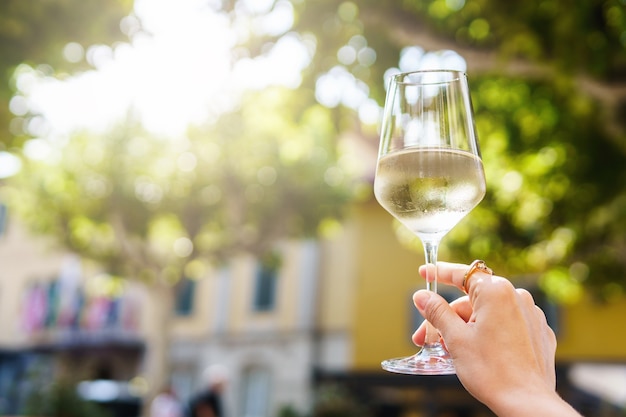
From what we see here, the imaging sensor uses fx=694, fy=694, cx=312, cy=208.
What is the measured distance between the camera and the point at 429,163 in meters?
1.23

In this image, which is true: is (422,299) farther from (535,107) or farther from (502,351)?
(535,107)

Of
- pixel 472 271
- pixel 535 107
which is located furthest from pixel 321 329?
pixel 472 271

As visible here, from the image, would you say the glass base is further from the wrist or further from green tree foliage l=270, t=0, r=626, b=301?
green tree foliage l=270, t=0, r=626, b=301

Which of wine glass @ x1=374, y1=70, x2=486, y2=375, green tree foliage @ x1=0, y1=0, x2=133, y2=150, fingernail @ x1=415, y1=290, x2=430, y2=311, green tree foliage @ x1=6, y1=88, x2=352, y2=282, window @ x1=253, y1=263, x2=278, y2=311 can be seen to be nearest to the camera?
fingernail @ x1=415, y1=290, x2=430, y2=311

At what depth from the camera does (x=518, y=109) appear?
956 centimetres

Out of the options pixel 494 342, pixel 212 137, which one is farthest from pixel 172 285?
pixel 494 342

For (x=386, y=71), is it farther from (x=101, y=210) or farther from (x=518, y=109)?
(x=101, y=210)

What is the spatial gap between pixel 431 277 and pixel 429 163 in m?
0.21

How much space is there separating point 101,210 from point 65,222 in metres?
1.07

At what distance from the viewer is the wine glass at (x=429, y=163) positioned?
123 centimetres

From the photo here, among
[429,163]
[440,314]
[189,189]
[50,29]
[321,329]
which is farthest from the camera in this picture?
[321,329]

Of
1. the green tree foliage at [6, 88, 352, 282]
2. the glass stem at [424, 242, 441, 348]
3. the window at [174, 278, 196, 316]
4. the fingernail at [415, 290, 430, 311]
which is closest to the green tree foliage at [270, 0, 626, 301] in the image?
the glass stem at [424, 242, 441, 348]

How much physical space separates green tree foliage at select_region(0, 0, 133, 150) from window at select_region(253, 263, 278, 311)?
16396 mm

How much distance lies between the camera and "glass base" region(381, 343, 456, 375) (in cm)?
119
